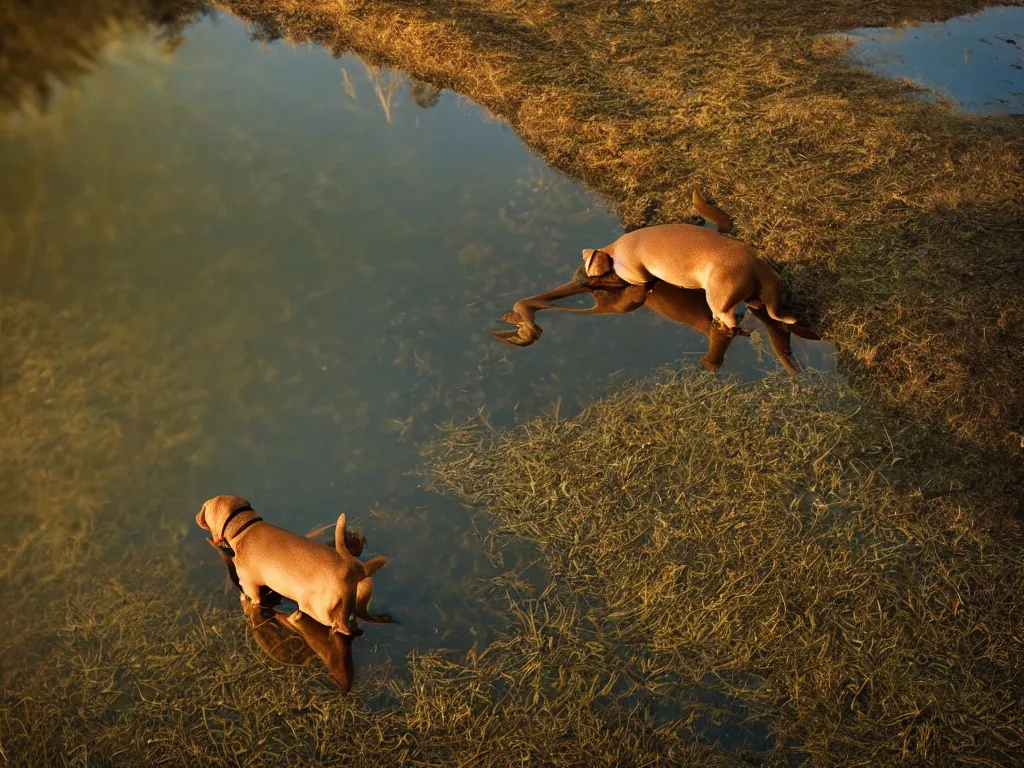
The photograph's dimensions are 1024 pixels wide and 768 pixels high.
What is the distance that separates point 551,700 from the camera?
3350 mm

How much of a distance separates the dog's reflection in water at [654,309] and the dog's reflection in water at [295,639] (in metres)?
1.96

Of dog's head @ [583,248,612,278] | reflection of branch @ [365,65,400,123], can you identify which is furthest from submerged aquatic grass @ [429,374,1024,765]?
reflection of branch @ [365,65,400,123]

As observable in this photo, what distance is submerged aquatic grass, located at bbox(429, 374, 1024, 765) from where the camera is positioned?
3227 millimetres

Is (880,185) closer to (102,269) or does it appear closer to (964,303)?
(964,303)

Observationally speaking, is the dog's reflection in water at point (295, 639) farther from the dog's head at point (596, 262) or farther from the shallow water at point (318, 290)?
the dog's head at point (596, 262)

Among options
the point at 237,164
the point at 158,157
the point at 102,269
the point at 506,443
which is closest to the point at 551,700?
the point at 506,443

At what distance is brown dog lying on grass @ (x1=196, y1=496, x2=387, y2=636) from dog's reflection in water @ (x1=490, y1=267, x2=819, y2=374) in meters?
1.79

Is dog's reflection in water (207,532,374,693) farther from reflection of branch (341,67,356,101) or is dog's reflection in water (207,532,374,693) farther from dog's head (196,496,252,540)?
reflection of branch (341,67,356,101)

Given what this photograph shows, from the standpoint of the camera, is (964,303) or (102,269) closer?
(964,303)

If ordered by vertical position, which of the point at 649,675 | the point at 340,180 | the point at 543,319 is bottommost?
the point at 649,675

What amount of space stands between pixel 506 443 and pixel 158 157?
12.9ft

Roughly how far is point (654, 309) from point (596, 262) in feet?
1.46

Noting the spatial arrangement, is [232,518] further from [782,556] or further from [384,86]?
[384,86]

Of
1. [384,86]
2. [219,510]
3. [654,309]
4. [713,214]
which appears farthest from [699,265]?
[384,86]
